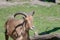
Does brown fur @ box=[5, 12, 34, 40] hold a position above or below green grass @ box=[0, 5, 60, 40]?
above

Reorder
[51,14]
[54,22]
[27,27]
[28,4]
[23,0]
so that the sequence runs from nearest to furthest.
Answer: [27,27] < [54,22] < [51,14] < [28,4] < [23,0]

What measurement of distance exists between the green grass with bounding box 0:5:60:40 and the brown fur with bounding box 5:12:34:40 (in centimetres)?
216

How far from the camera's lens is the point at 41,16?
1509 centimetres

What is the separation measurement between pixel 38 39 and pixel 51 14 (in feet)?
25.1

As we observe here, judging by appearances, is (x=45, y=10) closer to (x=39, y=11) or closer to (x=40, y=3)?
(x=39, y=11)

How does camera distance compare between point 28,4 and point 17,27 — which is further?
point 28,4

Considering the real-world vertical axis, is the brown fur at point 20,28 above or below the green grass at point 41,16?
above

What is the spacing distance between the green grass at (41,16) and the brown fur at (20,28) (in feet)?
7.08

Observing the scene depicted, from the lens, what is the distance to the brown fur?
7.11m

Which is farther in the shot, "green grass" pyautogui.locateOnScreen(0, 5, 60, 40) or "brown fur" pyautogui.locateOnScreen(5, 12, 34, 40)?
"green grass" pyautogui.locateOnScreen(0, 5, 60, 40)

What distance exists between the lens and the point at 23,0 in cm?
1972

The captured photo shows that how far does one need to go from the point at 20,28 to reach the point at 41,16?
759 centimetres

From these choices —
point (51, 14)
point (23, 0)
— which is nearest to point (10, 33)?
point (51, 14)

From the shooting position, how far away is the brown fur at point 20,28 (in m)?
7.11
